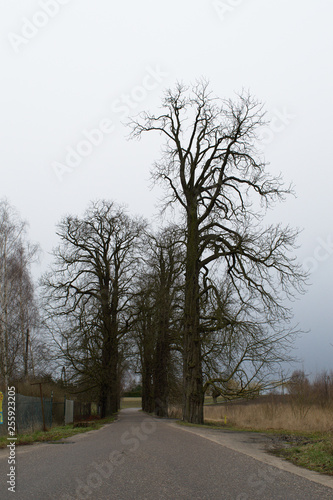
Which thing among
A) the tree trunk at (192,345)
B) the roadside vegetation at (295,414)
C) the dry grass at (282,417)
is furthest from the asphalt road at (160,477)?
the tree trunk at (192,345)

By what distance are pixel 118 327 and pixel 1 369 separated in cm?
927

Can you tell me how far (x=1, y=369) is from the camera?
2548 centimetres

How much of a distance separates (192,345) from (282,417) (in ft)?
16.9

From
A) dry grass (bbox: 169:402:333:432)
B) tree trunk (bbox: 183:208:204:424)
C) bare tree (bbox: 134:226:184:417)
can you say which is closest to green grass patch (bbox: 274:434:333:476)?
dry grass (bbox: 169:402:333:432)

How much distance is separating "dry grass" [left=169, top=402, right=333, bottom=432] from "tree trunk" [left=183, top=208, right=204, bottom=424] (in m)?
2.14

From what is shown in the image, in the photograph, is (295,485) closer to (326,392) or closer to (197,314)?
(326,392)

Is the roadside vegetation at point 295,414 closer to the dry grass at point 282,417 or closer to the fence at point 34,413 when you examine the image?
the dry grass at point 282,417

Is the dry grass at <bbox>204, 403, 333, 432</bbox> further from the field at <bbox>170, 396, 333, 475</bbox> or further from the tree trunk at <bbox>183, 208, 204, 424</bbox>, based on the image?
the tree trunk at <bbox>183, 208, 204, 424</bbox>

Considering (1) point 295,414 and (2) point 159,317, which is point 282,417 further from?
(2) point 159,317

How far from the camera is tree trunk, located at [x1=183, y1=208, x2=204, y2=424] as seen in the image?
2064cm

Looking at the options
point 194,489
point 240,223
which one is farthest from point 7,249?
point 194,489

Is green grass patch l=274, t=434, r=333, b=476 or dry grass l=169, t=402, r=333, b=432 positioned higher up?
green grass patch l=274, t=434, r=333, b=476

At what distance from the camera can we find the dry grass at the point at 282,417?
1471cm

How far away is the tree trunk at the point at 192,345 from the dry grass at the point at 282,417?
84.4 inches
